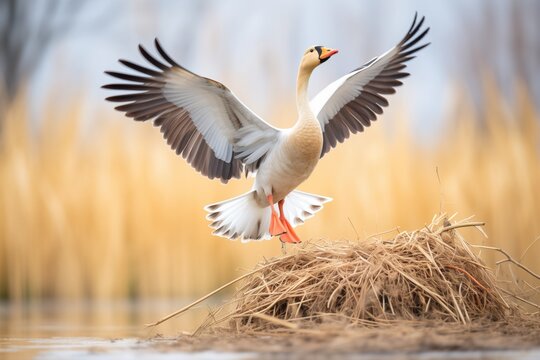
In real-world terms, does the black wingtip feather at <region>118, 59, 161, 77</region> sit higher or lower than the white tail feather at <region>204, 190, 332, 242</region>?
higher

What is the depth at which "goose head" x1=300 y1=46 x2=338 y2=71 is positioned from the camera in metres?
7.04

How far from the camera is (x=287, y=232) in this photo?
23.7 ft

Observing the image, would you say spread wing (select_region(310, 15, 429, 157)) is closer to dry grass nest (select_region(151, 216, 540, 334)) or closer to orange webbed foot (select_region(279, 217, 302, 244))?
orange webbed foot (select_region(279, 217, 302, 244))

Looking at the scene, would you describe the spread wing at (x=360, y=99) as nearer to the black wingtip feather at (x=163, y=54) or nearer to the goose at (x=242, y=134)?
the goose at (x=242, y=134)

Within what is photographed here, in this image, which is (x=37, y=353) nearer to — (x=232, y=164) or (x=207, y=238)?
(x=232, y=164)

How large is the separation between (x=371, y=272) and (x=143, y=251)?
660cm

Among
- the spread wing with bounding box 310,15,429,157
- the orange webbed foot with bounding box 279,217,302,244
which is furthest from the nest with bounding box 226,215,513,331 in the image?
the spread wing with bounding box 310,15,429,157

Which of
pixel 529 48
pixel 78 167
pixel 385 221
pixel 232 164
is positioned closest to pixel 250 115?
pixel 232 164

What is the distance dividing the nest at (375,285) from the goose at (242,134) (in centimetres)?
165

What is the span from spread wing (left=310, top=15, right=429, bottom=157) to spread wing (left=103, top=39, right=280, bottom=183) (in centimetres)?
109

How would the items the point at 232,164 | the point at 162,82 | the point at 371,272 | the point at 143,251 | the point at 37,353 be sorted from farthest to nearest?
the point at 143,251 < the point at 232,164 < the point at 162,82 < the point at 371,272 < the point at 37,353

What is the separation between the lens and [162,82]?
22.6ft

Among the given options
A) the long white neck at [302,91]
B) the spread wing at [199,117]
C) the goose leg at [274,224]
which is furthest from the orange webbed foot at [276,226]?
the long white neck at [302,91]

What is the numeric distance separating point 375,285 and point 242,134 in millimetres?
2822
